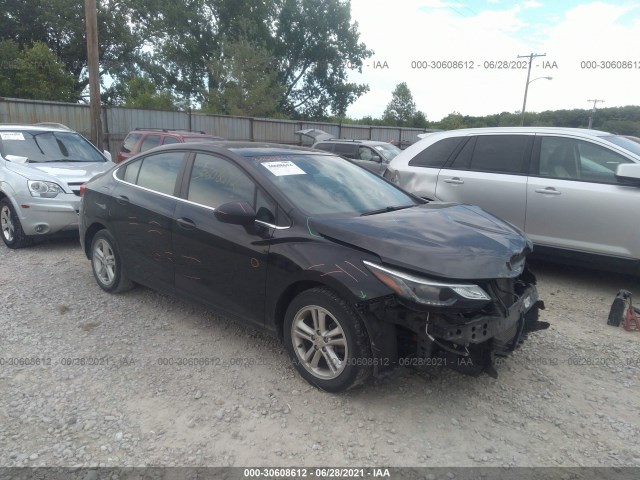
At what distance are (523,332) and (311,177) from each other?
192 cm

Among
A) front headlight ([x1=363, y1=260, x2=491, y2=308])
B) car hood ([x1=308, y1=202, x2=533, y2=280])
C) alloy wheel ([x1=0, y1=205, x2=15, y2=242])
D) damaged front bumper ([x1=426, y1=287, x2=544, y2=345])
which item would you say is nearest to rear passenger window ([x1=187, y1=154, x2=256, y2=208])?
car hood ([x1=308, y1=202, x2=533, y2=280])

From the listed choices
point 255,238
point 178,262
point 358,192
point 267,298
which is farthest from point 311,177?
point 178,262

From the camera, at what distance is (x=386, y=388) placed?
11.0ft

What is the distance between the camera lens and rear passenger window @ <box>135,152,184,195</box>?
4.26 metres

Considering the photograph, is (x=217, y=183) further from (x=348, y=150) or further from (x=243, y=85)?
(x=243, y=85)

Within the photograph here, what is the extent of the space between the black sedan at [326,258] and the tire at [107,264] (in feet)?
0.57

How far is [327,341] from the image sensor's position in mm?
3166

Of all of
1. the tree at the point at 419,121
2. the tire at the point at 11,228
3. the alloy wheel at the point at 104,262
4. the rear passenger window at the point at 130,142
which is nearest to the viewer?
the alloy wheel at the point at 104,262

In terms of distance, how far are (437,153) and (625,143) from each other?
2.09m

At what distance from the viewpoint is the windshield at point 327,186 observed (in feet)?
11.8

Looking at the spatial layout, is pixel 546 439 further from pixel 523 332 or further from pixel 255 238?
pixel 255 238

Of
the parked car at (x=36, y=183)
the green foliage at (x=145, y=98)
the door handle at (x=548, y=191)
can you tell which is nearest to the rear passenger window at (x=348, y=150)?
the parked car at (x=36, y=183)

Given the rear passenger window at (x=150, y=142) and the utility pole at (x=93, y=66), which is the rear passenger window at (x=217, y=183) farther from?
the utility pole at (x=93, y=66)

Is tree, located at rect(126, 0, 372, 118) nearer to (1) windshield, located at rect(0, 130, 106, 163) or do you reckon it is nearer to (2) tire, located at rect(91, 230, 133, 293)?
(1) windshield, located at rect(0, 130, 106, 163)
